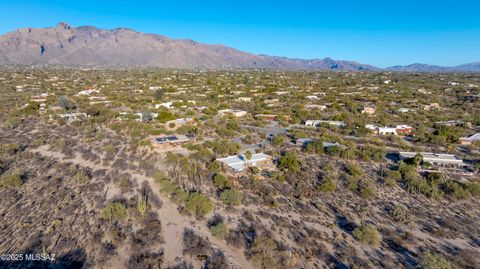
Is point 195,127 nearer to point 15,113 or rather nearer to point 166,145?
point 166,145

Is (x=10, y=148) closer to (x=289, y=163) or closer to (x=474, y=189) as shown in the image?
(x=289, y=163)

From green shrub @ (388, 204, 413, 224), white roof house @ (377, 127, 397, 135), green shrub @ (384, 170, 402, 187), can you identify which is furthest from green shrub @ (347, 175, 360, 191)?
white roof house @ (377, 127, 397, 135)

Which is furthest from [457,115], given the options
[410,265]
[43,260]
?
[43,260]

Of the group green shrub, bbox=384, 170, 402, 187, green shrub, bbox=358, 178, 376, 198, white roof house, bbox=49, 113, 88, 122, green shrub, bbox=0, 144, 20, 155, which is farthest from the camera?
white roof house, bbox=49, 113, 88, 122

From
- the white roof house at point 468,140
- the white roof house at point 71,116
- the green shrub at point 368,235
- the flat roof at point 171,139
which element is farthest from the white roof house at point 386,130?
the white roof house at point 71,116

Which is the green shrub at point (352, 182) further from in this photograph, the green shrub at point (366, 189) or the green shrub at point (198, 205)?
the green shrub at point (198, 205)

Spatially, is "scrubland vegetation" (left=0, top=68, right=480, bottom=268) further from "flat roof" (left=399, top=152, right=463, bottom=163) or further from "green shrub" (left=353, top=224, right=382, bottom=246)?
"flat roof" (left=399, top=152, right=463, bottom=163)
